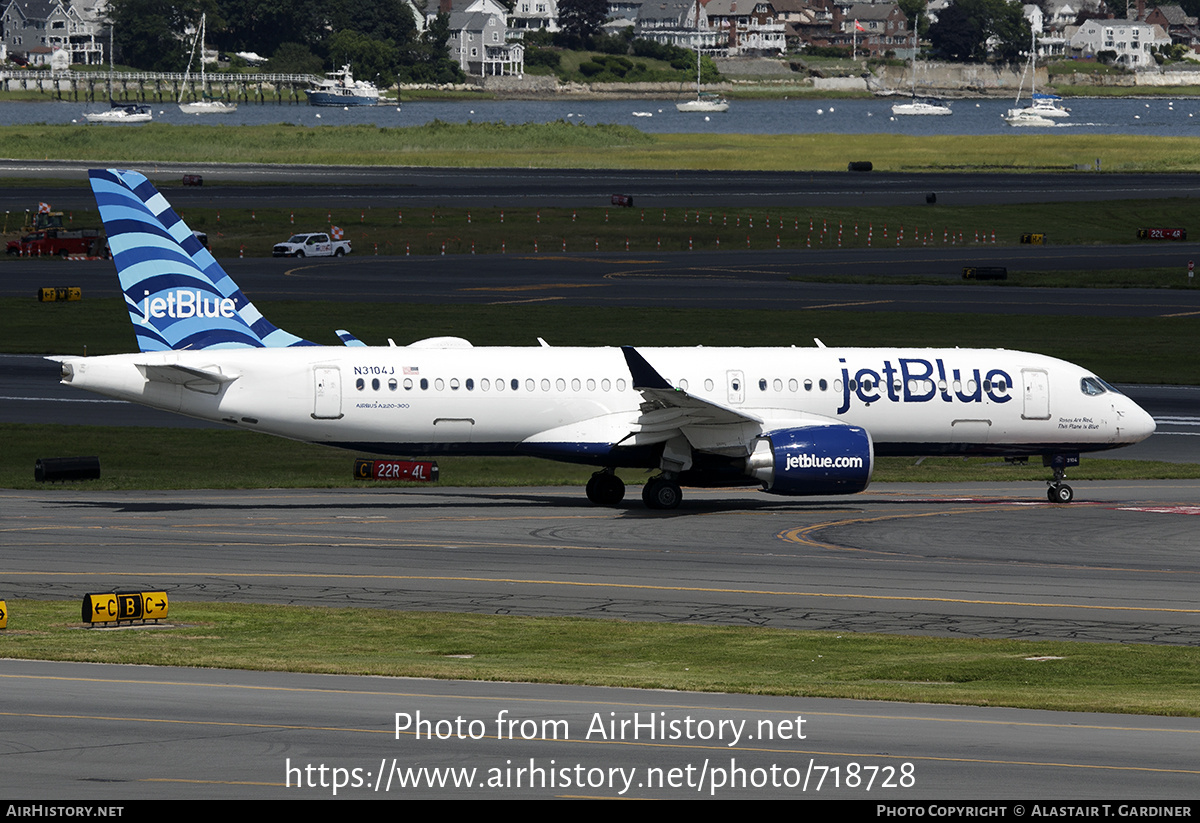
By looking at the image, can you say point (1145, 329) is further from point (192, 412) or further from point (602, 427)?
point (192, 412)

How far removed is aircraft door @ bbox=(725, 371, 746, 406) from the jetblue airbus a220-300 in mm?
60

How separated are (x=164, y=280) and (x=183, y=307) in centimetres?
87

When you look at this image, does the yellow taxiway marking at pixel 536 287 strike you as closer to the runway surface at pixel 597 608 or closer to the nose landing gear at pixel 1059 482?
the runway surface at pixel 597 608

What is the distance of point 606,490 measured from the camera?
43219mm

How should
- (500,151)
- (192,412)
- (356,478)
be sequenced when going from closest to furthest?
(192,412), (356,478), (500,151)

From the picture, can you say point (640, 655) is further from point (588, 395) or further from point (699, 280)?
point (699, 280)

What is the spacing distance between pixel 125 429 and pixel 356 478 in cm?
1058

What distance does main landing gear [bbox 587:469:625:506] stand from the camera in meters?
43.2

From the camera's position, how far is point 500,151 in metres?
182

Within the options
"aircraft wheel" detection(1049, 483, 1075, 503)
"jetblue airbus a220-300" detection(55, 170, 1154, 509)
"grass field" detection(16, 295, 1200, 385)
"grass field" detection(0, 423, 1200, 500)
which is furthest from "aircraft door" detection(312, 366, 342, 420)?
"grass field" detection(16, 295, 1200, 385)

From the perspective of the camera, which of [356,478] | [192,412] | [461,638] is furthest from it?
[356,478]

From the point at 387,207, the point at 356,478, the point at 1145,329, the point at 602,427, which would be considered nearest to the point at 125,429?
the point at 356,478
